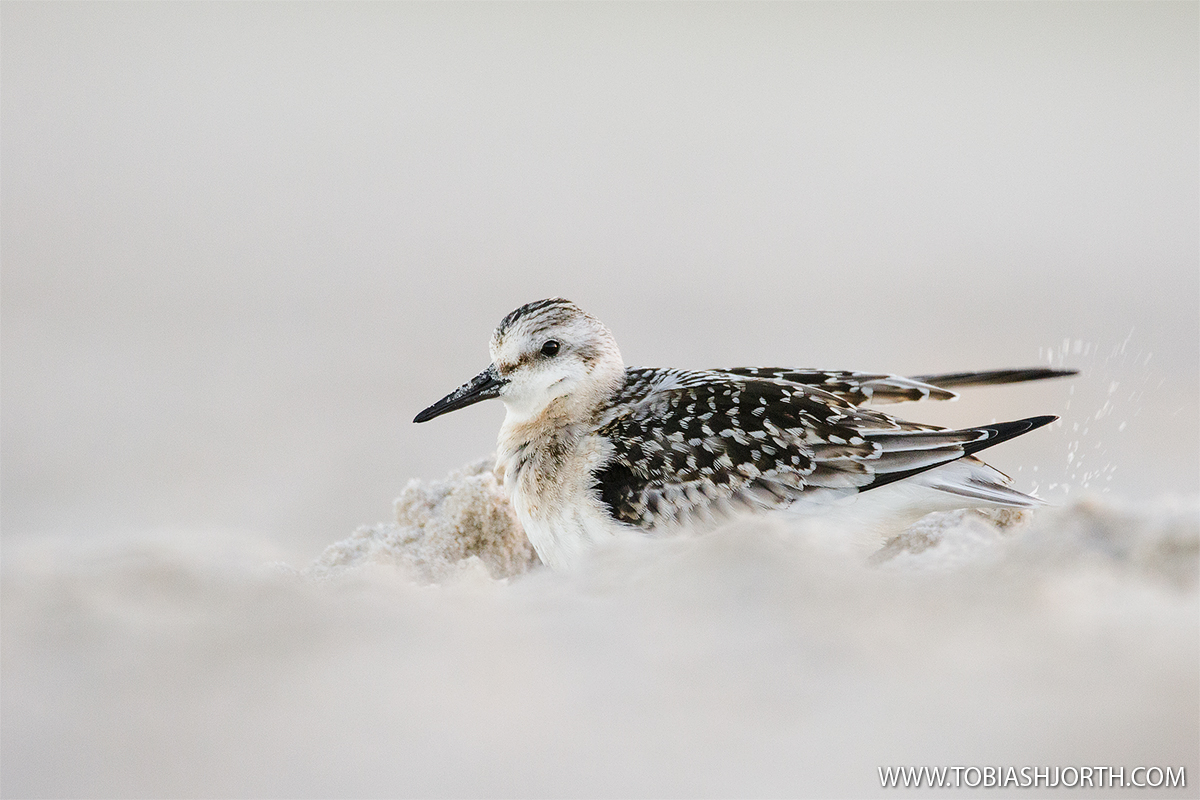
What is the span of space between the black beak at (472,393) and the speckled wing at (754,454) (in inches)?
19.4

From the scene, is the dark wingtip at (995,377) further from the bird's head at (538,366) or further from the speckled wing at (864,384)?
the bird's head at (538,366)

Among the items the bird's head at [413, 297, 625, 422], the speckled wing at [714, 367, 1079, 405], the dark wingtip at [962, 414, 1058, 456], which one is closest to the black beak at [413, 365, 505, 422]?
the bird's head at [413, 297, 625, 422]

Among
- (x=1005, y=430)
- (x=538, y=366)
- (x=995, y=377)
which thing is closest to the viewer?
(x=1005, y=430)

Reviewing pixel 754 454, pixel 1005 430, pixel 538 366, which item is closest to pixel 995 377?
pixel 1005 430

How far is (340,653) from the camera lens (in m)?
2.01

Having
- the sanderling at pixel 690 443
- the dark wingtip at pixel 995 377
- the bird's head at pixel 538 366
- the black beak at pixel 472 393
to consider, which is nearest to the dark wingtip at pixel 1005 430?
the sanderling at pixel 690 443

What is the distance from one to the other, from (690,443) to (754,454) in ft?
0.61

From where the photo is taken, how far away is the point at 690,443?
2.92m

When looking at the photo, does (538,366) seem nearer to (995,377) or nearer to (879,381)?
(879,381)

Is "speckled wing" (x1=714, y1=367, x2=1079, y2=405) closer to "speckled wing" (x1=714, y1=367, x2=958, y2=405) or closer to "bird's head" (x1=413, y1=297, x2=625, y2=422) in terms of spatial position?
"speckled wing" (x1=714, y1=367, x2=958, y2=405)

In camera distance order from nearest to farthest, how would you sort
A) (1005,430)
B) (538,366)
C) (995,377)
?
(1005,430)
(538,366)
(995,377)

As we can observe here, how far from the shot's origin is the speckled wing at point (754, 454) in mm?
2830

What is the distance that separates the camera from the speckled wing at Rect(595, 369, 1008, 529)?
9.29 feet

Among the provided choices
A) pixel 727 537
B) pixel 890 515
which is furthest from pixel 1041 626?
pixel 890 515
